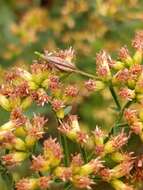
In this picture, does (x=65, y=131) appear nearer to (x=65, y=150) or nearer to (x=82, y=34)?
(x=65, y=150)

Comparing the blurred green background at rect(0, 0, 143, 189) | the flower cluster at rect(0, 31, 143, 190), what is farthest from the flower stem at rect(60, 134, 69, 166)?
the blurred green background at rect(0, 0, 143, 189)

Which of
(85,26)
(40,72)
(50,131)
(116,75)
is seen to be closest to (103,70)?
(116,75)

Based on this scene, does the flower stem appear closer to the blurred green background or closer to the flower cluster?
the flower cluster

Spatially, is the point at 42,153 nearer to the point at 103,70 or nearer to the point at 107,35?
the point at 103,70

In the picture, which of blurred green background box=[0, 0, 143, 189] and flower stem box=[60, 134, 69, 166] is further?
blurred green background box=[0, 0, 143, 189]

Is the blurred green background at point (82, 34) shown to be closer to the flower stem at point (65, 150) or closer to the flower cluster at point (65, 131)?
the flower cluster at point (65, 131)
